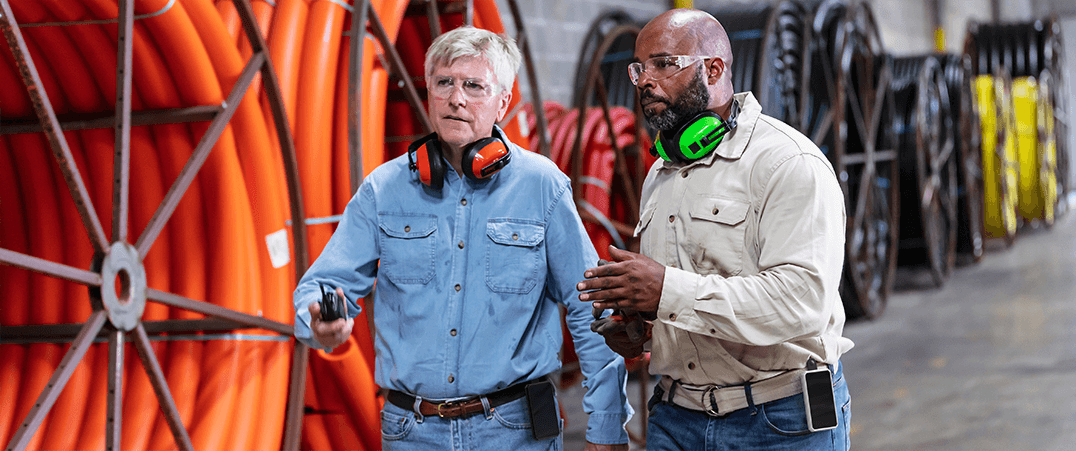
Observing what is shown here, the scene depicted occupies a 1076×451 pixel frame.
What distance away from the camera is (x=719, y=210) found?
2057mm

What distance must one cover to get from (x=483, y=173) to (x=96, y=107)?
1777 mm

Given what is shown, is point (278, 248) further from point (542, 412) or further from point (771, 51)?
point (771, 51)

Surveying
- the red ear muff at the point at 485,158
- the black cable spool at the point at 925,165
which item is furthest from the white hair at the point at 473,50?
the black cable spool at the point at 925,165

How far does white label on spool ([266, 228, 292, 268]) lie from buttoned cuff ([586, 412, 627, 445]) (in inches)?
66.4

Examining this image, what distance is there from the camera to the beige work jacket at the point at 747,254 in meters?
1.87

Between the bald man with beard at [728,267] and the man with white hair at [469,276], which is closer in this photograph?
the bald man with beard at [728,267]

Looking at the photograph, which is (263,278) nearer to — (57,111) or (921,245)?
(57,111)

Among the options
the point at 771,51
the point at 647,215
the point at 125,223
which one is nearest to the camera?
the point at 647,215

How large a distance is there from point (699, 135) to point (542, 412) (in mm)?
729

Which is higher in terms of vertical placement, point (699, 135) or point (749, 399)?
point (699, 135)

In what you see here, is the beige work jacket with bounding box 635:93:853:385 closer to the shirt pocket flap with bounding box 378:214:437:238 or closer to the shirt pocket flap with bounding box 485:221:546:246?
the shirt pocket flap with bounding box 485:221:546:246

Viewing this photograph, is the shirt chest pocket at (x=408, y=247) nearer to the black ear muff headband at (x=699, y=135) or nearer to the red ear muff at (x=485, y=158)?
the red ear muff at (x=485, y=158)

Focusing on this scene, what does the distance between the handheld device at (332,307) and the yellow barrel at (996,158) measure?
12.3 m

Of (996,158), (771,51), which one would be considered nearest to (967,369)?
(771,51)
